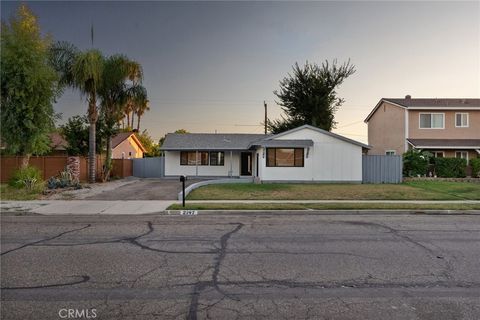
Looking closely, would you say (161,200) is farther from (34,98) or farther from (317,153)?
(317,153)

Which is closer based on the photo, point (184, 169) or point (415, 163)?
point (415, 163)

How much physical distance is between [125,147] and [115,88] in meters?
22.0

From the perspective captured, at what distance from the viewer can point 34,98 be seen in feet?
70.3

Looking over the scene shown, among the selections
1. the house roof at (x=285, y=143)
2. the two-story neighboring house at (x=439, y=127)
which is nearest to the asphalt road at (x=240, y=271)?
the house roof at (x=285, y=143)

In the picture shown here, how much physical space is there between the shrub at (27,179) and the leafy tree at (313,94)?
1010 inches

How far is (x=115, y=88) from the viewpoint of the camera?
27.2 metres

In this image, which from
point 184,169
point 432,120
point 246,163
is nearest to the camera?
point 432,120

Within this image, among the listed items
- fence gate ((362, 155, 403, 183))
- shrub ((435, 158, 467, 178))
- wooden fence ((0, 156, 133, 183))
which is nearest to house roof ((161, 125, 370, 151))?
wooden fence ((0, 156, 133, 183))

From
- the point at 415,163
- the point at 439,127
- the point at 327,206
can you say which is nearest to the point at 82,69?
the point at 327,206

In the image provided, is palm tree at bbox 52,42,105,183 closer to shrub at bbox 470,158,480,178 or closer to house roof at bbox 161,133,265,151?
house roof at bbox 161,133,265,151

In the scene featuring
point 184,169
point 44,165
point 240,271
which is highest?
point 44,165

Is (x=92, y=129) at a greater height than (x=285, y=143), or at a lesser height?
greater

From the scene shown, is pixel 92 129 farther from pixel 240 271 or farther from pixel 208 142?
pixel 240 271

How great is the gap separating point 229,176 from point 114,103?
37.3ft
